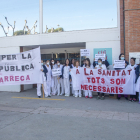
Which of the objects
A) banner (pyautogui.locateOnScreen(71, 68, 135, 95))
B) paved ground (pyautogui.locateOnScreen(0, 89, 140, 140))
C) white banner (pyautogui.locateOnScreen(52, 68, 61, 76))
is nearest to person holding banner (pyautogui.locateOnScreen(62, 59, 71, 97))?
white banner (pyautogui.locateOnScreen(52, 68, 61, 76))

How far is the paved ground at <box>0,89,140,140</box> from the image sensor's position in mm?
4211

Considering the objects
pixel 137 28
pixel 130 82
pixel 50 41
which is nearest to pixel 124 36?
pixel 137 28

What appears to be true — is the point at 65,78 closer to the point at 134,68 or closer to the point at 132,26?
the point at 134,68

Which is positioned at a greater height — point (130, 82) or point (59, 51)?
point (59, 51)

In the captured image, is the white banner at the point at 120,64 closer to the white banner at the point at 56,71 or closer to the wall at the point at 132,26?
the wall at the point at 132,26

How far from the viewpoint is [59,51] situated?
12914 mm

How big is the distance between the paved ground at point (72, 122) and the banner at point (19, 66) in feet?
5.02

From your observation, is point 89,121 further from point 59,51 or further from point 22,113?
point 59,51

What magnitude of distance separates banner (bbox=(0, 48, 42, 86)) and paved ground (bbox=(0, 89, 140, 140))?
A: 5.02 feet

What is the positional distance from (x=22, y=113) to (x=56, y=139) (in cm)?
265

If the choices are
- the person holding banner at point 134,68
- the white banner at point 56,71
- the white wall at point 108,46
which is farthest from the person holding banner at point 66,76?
the person holding banner at point 134,68

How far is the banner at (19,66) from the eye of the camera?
26.5 ft

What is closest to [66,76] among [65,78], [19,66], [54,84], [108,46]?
[65,78]

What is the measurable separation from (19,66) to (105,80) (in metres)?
4.29
